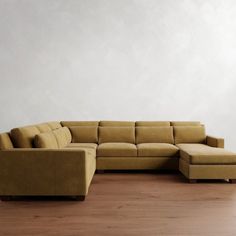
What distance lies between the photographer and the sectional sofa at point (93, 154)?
3.11 m

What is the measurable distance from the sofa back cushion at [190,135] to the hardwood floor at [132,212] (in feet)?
4.85

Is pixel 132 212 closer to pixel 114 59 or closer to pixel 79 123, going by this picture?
pixel 79 123

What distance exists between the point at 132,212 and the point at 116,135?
2.59 metres

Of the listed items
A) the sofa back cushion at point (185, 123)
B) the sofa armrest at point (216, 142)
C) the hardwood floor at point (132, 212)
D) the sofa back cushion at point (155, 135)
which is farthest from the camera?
the sofa back cushion at point (185, 123)

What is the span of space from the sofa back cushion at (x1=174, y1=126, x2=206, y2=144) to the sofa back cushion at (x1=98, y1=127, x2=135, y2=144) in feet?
2.55

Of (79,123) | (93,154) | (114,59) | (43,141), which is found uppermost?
(114,59)

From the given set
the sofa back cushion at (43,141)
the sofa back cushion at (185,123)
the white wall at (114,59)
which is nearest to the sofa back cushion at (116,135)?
the white wall at (114,59)

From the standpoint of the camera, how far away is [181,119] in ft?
18.7

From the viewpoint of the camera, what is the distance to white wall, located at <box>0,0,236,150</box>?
5.64m

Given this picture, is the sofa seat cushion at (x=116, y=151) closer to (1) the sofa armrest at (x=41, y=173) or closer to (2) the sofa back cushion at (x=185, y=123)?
(2) the sofa back cushion at (x=185, y=123)

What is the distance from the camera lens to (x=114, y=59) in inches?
223

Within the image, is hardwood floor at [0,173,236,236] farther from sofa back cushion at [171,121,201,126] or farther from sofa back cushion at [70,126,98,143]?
sofa back cushion at [171,121,201,126]

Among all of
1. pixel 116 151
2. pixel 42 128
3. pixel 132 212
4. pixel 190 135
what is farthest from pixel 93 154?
pixel 190 135

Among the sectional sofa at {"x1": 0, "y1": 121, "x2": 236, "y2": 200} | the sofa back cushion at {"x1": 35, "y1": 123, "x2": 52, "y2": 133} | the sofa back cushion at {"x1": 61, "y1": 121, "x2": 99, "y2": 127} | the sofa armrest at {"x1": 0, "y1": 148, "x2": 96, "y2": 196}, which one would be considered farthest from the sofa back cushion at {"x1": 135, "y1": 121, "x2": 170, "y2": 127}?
the sofa armrest at {"x1": 0, "y1": 148, "x2": 96, "y2": 196}
